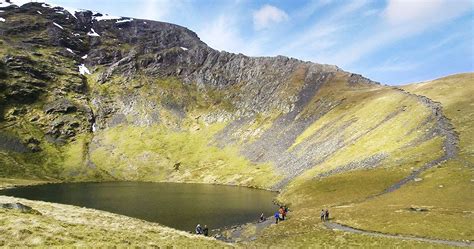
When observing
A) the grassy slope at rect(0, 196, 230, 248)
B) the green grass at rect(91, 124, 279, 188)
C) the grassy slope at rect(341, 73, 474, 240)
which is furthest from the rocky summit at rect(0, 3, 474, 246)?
the grassy slope at rect(0, 196, 230, 248)

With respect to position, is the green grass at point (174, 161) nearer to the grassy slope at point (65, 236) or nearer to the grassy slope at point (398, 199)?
the grassy slope at point (398, 199)

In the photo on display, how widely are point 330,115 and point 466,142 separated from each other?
76441 millimetres

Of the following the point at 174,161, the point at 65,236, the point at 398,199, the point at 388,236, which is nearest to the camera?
the point at 65,236

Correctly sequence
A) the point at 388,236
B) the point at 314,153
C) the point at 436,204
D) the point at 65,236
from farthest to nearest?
the point at 314,153 → the point at 436,204 → the point at 388,236 → the point at 65,236

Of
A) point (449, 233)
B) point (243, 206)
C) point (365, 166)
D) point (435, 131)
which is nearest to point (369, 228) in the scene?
point (449, 233)

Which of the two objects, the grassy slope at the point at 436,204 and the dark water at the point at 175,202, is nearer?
the grassy slope at the point at 436,204

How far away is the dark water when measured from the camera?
7725 cm

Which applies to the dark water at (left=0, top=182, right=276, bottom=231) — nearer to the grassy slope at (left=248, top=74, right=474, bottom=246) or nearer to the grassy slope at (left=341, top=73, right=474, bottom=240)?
the grassy slope at (left=248, top=74, right=474, bottom=246)

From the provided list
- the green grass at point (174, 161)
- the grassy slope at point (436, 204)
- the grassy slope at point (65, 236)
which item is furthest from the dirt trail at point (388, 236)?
the green grass at point (174, 161)

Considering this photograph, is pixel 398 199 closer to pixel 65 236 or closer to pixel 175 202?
pixel 175 202

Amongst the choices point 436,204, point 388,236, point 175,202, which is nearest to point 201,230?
point 388,236

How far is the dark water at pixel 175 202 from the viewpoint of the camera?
77250 mm

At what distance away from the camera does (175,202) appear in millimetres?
97375

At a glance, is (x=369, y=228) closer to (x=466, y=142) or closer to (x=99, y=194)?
(x=466, y=142)
